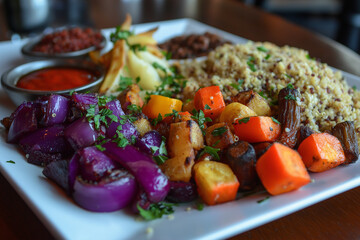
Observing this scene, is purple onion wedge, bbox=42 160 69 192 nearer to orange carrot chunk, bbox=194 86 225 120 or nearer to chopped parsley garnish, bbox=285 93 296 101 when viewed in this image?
orange carrot chunk, bbox=194 86 225 120

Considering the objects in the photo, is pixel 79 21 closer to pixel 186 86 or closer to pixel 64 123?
pixel 186 86

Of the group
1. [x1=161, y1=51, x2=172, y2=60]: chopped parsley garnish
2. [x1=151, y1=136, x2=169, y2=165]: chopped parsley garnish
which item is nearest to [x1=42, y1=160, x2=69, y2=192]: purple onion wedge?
[x1=151, y1=136, x2=169, y2=165]: chopped parsley garnish

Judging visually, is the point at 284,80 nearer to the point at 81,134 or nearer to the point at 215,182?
the point at 215,182

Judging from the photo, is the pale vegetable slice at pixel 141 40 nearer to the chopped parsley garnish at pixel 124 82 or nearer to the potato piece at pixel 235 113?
the chopped parsley garnish at pixel 124 82

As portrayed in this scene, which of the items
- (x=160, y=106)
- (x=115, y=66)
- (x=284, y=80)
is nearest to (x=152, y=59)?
(x=115, y=66)

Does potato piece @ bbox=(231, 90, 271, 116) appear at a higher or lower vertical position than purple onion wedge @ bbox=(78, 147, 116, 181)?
higher

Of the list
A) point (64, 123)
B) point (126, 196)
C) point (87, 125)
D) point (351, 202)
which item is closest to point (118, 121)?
point (87, 125)

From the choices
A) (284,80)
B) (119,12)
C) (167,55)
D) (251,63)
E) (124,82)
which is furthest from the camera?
(119,12)
